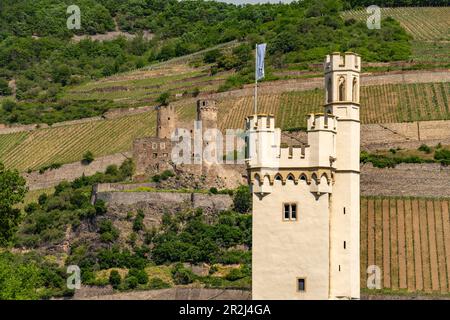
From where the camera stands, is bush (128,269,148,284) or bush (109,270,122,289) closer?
bush (128,269,148,284)

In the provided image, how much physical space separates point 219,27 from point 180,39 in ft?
21.4

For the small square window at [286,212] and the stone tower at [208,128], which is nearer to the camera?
the small square window at [286,212]

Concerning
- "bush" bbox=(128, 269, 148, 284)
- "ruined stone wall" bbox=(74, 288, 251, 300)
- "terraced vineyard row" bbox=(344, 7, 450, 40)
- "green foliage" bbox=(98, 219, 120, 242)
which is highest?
"terraced vineyard row" bbox=(344, 7, 450, 40)

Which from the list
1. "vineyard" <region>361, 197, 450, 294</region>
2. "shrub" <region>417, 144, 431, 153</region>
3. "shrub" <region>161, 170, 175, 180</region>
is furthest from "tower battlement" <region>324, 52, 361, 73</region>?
"shrub" <region>417, 144, 431, 153</region>

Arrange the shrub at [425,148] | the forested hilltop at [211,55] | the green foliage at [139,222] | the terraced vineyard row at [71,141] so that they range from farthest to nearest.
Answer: the forested hilltop at [211,55] → the terraced vineyard row at [71,141] → the shrub at [425,148] → the green foliage at [139,222]

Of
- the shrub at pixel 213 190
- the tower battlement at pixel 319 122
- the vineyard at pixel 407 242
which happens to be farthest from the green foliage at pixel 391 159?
the tower battlement at pixel 319 122

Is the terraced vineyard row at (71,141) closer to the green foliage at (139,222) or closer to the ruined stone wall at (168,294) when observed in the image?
the green foliage at (139,222)

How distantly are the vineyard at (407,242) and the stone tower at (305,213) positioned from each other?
3741 centimetres

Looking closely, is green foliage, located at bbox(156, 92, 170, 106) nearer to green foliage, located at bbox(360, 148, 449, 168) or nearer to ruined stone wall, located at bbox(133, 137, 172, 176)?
ruined stone wall, located at bbox(133, 137, 172, 176)

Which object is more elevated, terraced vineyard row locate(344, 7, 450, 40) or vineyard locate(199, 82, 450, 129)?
terraced vineyard row locate(344, 7, 450, 40)

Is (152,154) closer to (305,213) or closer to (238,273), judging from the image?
(238,273)

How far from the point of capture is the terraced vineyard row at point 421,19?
15338 centimetres

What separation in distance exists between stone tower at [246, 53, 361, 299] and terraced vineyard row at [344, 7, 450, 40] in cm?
10873

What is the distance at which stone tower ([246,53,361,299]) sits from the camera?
4128 cm
